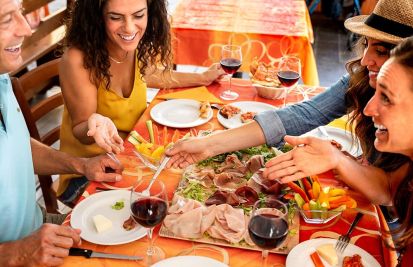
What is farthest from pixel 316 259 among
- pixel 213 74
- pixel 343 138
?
pixel 213 74

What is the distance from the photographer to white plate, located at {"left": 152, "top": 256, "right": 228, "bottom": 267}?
1.14 metres

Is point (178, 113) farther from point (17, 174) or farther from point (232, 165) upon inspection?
point (17, 174)

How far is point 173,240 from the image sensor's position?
1242 mm

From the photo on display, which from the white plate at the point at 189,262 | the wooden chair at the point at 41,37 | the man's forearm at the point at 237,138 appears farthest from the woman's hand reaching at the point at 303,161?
the wooden chair at the point at 41,37

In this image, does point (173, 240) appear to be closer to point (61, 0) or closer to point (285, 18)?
point (285, 18)

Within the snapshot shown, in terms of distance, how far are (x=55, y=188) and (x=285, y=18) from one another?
2.01 metres

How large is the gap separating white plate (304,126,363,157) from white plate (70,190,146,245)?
0.85m

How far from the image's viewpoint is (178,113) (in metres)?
1.94

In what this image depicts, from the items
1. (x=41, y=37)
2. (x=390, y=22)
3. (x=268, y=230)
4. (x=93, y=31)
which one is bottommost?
(x=41, y=37)

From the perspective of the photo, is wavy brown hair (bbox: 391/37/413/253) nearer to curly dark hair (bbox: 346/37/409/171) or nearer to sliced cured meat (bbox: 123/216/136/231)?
curly dark hair (bbox: 346/37/409/171)

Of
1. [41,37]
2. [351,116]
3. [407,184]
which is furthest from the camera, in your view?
[41,37]

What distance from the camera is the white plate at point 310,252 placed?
115 centimetres

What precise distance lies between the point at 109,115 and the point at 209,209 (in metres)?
0.92

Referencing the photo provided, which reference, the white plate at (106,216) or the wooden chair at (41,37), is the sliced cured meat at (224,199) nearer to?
the white plate at (106,216)
